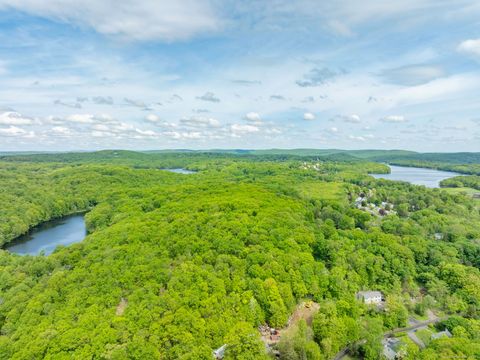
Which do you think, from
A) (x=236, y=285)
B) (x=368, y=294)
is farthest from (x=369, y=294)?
(x=236, y=285)

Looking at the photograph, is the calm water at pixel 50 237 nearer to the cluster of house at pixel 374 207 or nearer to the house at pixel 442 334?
the house at pixel 442 334

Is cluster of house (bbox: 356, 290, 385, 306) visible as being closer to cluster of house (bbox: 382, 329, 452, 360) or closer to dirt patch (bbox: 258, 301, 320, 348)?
cluster of house (bbox: 382, 329, 452, 360)

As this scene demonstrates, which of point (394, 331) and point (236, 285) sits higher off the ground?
point (236, 285)

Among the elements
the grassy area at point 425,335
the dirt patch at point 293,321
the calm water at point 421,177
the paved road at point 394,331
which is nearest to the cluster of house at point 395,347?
the grassy area at point 425,335

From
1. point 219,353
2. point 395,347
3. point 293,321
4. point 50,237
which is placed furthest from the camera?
point 50,237

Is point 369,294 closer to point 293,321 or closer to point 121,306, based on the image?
point 293,321

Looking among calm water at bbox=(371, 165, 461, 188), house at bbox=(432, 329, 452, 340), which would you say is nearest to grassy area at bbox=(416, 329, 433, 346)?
Result: house at bbox=(432, 329, 452, 340)
